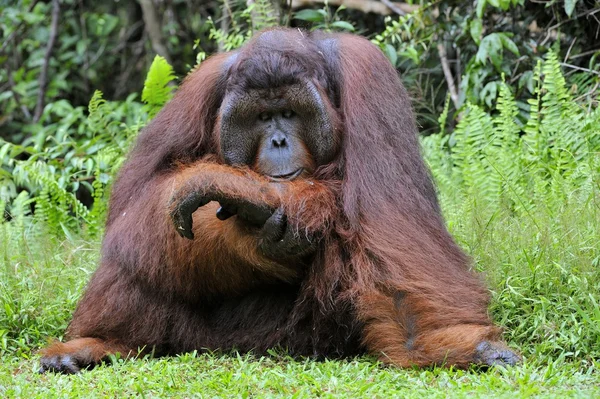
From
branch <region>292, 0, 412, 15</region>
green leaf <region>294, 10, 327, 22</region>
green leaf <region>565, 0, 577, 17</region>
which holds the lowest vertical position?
branch <region>292, 0, 412, 15</region>

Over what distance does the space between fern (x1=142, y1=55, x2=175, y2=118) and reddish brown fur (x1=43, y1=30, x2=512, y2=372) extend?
6.32 ft

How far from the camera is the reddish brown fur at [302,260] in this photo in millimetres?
3543

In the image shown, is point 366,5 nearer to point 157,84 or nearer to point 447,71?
point 447,71

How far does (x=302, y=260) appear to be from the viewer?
373 cm

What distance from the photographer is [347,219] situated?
12.0ft

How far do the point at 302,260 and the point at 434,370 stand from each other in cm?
72

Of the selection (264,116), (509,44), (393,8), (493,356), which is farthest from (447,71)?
(493,356)

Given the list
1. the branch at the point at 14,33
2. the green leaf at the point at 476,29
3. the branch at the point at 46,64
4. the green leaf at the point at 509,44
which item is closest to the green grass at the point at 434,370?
the green leaf at the point at 509,44

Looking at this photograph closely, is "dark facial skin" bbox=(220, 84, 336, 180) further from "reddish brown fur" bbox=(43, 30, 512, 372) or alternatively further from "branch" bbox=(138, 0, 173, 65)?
"branch" bbox=(138, 0, 173, 65)

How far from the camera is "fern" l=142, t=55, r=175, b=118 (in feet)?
19.9

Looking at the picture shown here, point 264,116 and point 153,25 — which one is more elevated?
point 264,116

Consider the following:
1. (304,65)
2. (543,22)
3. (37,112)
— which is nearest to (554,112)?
(543,22)

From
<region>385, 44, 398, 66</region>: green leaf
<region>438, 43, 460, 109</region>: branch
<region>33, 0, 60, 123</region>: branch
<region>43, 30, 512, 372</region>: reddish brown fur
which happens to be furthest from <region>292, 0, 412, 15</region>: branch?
<region>43, 30, 512, 372</region>: reddish brown fur

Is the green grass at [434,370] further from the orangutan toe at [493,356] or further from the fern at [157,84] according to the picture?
the fern at [157,84]
